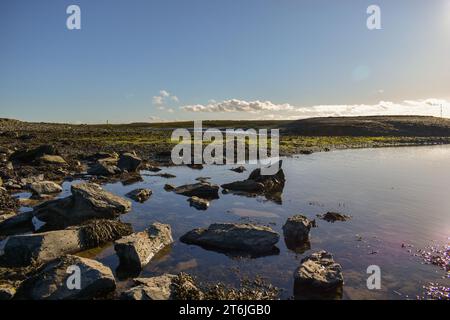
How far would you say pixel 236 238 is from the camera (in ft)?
58.9

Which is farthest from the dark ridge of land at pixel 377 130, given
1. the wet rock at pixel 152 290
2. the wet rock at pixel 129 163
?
the wet rock at pixel 152 290

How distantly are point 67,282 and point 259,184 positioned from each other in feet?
68.9

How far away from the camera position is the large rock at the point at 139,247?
1566 centimetres

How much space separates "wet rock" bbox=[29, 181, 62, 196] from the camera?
2850 cm

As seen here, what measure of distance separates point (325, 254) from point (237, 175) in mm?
24907

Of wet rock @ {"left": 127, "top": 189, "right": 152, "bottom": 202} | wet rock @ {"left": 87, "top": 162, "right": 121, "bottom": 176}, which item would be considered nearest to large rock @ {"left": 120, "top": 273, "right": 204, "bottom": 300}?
wet rock @ {"left": 127, "top": 189, "right": 152, "bottom": 202}

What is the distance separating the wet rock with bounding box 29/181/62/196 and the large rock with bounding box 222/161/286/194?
14049 millimetres

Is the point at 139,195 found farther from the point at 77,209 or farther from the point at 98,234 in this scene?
the point at 98,234

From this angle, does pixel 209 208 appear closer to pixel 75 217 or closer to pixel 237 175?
pixel 75 217

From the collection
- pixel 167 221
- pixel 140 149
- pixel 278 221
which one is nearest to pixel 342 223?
pixel 278 221

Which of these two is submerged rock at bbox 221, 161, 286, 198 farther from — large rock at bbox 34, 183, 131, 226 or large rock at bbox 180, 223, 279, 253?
large rock at bbox 180, 223, 279, 253

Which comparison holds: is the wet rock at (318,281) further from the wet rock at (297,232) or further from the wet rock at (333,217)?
the wet rock at (333,217)

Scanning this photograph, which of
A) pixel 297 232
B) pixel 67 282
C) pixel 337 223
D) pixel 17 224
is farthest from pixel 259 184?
pixel 67 282
